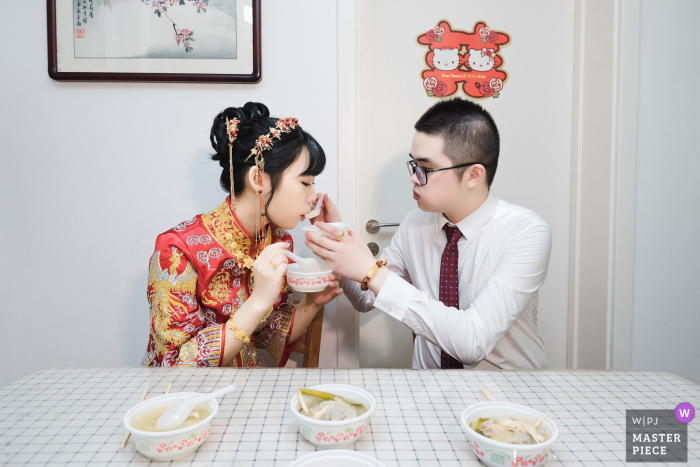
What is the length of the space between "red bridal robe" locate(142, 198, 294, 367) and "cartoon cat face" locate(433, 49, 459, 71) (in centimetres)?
120

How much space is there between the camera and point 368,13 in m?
2.09

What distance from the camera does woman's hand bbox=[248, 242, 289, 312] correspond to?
49.9 inches

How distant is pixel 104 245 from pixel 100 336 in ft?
1.38

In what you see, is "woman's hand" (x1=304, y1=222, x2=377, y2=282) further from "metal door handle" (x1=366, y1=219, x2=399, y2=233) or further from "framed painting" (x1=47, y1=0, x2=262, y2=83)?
"framed painting" (x1=47, y1=0, x2=262, y2=83)

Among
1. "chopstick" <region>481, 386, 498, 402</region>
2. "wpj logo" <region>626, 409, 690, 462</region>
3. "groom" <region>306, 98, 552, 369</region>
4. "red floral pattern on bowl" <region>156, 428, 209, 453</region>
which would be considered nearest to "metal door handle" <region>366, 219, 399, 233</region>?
"groom" <region>306, 98, 552, 369</region>

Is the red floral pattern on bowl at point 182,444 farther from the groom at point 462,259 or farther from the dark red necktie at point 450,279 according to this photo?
the dark red necktie at point 450,279

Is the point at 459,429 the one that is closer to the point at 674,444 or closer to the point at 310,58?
the point at 674,444

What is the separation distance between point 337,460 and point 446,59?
6.26ft

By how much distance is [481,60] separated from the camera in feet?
7.02

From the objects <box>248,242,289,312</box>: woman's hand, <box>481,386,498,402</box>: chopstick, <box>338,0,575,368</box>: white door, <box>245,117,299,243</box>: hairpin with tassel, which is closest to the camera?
<box>481,386,498,402</box>: chopstick

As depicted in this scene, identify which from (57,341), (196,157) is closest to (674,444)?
(196,157)

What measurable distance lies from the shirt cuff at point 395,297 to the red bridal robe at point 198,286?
0.48 meters

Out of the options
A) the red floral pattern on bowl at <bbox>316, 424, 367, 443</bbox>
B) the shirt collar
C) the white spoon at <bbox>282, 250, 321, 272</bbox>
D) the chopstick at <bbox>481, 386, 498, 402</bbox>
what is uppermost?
the shirt collar

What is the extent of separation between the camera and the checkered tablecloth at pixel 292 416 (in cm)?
80
